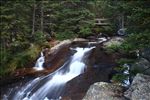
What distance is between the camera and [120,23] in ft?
70.5

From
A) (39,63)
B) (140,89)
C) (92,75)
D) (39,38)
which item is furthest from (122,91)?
(39,38)

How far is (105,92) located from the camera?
995cm

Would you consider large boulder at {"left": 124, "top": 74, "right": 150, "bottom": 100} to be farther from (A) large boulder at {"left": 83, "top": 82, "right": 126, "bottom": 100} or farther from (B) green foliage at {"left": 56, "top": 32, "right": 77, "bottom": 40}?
(B) green foliage at {"left": 56, "top": 32, "right": 77, "bottom": 40}

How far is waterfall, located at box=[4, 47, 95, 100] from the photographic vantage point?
42.4ft

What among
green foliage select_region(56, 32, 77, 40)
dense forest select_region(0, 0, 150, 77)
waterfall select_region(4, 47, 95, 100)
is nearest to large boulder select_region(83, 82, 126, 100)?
waterfall select_region(4, 47, 95, 100)

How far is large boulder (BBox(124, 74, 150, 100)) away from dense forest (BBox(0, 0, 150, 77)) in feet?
13.7

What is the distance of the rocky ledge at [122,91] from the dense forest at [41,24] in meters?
4.02

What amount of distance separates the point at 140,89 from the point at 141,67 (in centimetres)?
180

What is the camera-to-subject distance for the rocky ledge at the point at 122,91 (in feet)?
29.3

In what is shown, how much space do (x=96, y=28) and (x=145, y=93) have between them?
43.0 ft

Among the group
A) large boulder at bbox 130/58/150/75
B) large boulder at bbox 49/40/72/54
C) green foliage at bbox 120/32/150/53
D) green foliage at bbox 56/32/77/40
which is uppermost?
green foliage at bbox 120/32/150/53

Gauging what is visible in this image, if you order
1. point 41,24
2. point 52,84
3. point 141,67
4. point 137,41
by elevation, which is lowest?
point 52,84

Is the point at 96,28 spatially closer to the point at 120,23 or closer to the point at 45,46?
the point at 120,23

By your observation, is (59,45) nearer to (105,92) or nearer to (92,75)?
(92,75)
